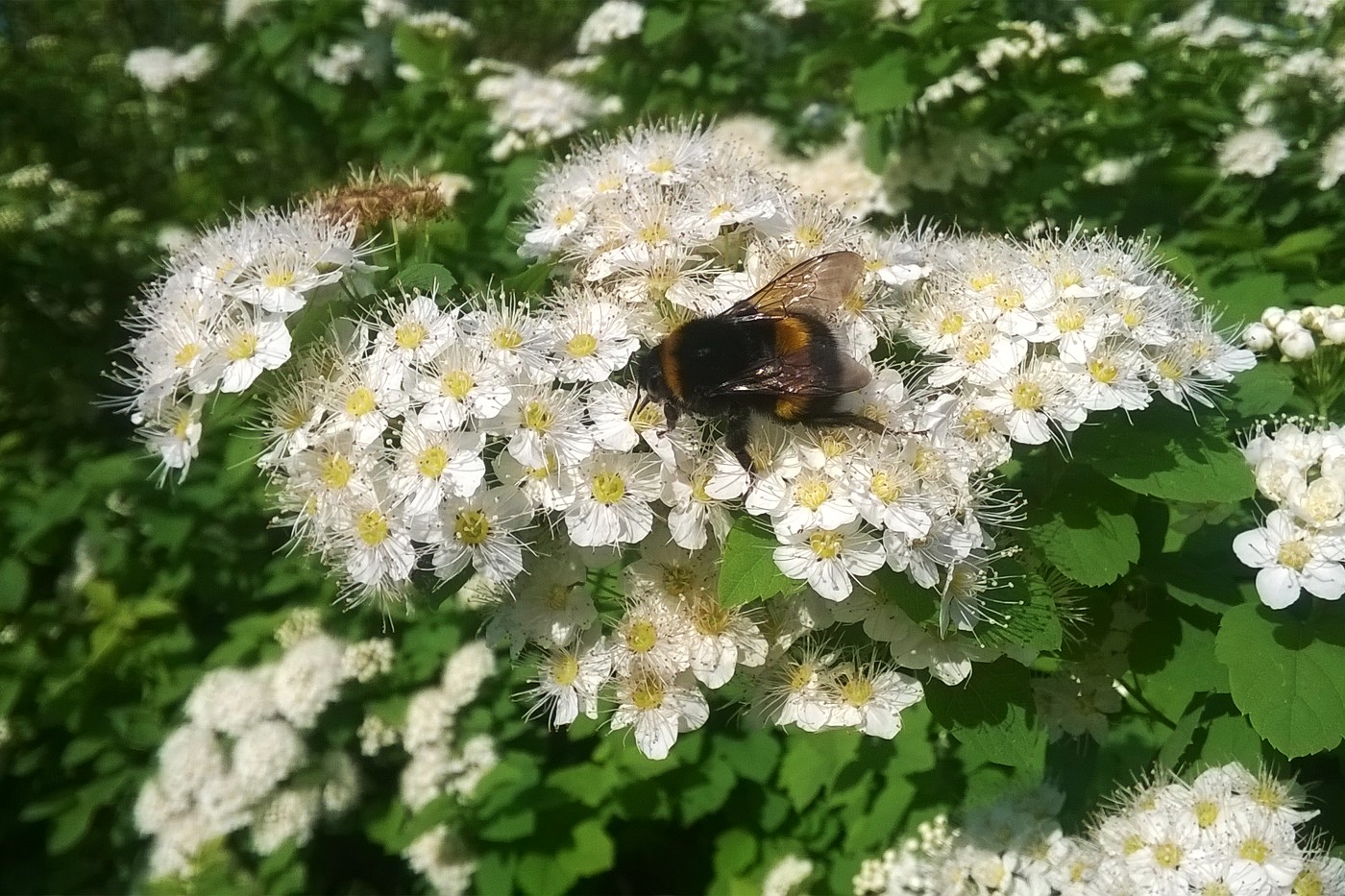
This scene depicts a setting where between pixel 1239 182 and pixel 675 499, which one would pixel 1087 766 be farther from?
pixel 1239 182

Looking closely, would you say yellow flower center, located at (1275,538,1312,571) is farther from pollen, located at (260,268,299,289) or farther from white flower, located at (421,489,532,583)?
pollen, located at (260,268,299,289)

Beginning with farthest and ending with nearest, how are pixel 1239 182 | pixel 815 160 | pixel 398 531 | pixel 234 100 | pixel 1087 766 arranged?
1. pixel 234 100
2. pixel 815 160
3. pixel 1239 182
4. pixel 1087 766
5. pixel 398 531

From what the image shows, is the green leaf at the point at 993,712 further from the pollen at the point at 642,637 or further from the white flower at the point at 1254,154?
the white flower at the point at 1254,154

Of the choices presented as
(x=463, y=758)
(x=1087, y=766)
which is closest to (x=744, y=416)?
(x=1087, y=766)

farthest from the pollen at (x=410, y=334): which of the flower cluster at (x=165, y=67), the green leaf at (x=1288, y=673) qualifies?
the flower cluster at (x=165, y=67)

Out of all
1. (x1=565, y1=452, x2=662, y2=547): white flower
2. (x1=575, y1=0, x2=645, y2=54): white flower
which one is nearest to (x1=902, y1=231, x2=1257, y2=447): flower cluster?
(x1=565, y1=452, x2=662, y2=547): white flower

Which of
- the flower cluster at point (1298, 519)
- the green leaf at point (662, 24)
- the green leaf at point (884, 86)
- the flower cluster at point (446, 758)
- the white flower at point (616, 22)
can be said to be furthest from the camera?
the white flower at point (616, 22)
